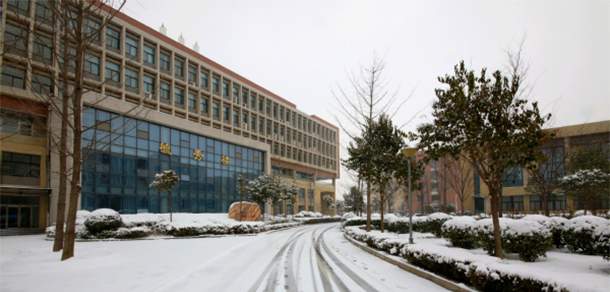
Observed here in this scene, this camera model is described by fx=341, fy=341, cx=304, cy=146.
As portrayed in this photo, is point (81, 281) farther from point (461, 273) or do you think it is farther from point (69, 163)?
point (69, 163)

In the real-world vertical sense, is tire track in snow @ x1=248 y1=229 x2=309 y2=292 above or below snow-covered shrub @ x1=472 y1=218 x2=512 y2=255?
below

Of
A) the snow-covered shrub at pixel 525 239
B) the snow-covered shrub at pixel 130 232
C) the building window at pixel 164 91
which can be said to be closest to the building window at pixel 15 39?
the snow-covered shrub at pixel 130 232

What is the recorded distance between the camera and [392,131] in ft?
62.8

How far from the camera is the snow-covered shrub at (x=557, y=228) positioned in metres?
11.7

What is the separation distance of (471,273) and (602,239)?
5465 millimetres

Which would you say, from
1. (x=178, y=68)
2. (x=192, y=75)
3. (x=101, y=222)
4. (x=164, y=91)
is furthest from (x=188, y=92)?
(x=101, y=222)

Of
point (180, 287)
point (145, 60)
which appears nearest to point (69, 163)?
point (145, 60)

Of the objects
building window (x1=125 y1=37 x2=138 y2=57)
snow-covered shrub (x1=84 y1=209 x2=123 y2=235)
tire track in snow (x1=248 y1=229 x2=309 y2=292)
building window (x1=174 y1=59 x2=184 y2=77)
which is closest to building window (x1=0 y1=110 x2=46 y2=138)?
snow-covered shrub (x1=84 y1=209 x2=123 y2=235)

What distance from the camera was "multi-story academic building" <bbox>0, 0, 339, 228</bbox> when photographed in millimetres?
24828

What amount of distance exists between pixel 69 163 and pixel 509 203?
55.5 meters

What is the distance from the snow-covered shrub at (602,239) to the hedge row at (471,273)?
4.55 metres

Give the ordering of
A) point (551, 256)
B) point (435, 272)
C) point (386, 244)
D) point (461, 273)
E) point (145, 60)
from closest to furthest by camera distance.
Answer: point (461, 273), point (435, 272), point (551, 256), point (386, 244), point (145, 60)

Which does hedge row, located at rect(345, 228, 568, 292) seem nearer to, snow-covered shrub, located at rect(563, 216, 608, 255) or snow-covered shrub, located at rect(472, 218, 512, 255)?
snow-covered shrub, located at rect(472, 218, 512, 255)

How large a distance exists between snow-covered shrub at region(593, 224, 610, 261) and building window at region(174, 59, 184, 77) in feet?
128
